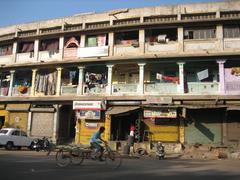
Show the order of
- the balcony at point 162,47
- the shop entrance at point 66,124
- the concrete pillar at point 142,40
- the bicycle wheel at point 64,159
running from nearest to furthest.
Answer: the bicycle wheel at point 64,159 < the balcony at point 162,47 < the concrete pillar at point 142,40 < the shop entrance at point 66,124

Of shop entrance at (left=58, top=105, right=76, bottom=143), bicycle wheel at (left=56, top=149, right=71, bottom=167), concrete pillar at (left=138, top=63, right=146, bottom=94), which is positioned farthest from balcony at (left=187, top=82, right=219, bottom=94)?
bicycle wheel at (left=56, top=149, right=71, bottom=167)

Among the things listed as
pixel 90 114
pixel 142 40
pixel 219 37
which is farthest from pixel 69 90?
pixel 219 37

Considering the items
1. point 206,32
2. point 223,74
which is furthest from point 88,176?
point 206,32

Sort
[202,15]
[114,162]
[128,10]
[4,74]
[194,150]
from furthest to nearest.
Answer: [4,74], [128,10], [202,15], [194,150], [114,162]

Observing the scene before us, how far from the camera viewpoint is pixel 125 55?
22.0m

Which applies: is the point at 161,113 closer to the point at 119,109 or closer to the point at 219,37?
the point at 119,109

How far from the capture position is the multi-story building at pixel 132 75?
Result: 2003cm

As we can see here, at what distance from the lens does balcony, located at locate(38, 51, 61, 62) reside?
79.6 ft

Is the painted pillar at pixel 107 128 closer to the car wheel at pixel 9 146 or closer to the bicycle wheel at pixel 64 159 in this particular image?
the car wheel at pixel 9 146

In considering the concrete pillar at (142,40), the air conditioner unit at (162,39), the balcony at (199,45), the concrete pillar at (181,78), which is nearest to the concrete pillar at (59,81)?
the concrete pillar at (142,40)

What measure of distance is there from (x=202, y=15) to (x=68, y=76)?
37.2ft

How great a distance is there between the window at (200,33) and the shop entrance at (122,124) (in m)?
6.58

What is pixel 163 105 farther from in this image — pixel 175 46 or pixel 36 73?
pixel 36 73

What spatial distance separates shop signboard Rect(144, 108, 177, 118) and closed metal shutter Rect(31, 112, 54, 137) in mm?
7859
